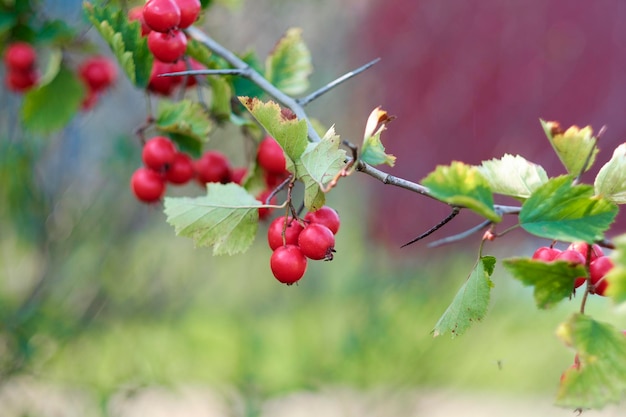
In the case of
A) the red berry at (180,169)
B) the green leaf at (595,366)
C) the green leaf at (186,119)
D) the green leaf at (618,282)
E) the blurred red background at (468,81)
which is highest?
the blurred red background at (468,81)

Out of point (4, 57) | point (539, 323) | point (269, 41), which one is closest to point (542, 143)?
point (539, 323)

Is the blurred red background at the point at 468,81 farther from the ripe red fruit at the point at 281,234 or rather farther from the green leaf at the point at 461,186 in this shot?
the green leaf at the point at 461,186

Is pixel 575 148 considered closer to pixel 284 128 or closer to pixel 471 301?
pixel 471 301

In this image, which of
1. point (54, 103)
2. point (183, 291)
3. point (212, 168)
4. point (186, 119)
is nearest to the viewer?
point (186, 119)

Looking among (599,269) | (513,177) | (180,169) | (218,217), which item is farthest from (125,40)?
(599,269)

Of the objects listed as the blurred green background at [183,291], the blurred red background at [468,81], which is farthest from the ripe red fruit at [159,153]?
the blurred red background at [468,81]

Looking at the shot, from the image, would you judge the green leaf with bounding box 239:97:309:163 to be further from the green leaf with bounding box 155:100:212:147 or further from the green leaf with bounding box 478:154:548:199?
the green leaf with bounding box 155:100:212:147
